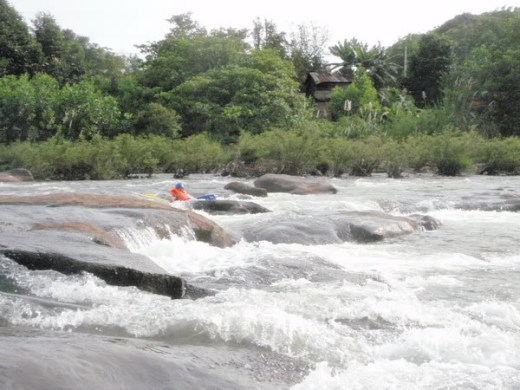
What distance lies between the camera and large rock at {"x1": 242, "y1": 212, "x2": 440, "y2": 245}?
939 centimetres

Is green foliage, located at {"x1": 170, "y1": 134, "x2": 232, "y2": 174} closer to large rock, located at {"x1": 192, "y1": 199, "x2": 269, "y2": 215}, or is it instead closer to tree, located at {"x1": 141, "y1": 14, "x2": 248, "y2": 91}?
tree, located at {"x1": 141, "y1": 14, "x2": 248, "y2": 91}

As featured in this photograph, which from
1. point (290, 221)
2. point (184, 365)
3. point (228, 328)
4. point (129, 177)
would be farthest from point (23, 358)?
point (129, 177)

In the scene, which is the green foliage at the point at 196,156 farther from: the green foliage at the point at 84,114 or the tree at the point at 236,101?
the green foliage at the point at 84,114

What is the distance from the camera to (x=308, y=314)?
17.0 feet

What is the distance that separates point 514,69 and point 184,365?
30227 millimetres

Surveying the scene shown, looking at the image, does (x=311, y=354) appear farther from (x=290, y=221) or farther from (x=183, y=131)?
(x=183, y=131)

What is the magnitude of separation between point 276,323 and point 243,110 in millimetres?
23274

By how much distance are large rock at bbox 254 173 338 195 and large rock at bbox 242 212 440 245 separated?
5271 millimetres

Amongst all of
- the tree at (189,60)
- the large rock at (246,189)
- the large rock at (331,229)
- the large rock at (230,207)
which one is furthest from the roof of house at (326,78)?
the large rock at (331,229)

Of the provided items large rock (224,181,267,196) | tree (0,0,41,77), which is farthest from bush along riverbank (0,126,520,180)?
tree (0,0,41,77)

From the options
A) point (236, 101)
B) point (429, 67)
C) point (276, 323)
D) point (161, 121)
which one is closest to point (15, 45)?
point (161, 121)

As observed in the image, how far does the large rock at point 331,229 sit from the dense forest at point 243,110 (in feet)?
38.2

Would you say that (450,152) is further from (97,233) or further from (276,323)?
(276,323)

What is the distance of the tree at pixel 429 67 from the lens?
1581 inches
